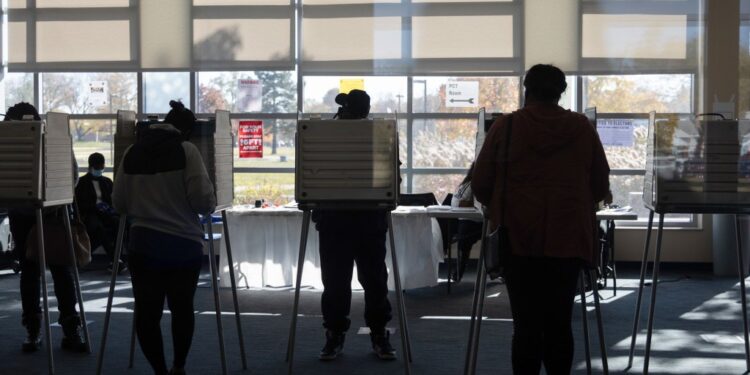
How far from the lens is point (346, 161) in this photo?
4.41 m

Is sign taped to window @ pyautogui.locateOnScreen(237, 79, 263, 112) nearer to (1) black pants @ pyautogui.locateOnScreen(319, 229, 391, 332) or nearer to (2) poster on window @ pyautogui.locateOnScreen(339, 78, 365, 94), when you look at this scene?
(2) poster on window @ pyautogui.locateOnScreen(339, 78, 365, 94)

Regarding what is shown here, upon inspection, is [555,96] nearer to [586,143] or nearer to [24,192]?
[586,143]

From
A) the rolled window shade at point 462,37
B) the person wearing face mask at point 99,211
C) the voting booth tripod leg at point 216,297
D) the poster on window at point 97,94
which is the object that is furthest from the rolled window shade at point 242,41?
the voting booth tripod leg at point 216,297

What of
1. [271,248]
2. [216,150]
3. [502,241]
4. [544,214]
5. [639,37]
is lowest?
[271,248]

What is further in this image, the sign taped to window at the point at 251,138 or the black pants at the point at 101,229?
the sign taped to window at the point at 251,138

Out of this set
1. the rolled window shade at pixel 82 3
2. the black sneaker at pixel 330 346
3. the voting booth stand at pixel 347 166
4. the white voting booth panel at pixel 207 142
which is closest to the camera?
the voting booth stand at pixel 347 166

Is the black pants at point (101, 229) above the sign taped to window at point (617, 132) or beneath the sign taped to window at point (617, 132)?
beneath

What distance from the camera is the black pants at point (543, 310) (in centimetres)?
343

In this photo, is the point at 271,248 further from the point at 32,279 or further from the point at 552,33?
the point at 552,33

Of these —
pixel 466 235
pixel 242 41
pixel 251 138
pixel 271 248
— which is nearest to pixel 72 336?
pixel 271 248

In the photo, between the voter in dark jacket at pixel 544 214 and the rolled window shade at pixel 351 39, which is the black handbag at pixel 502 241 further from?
the rolled window shade at pixel 351 39

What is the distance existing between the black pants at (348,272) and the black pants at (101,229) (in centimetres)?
468

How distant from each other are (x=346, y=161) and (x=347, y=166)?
2cm

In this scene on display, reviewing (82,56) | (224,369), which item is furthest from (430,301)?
(82,56)
